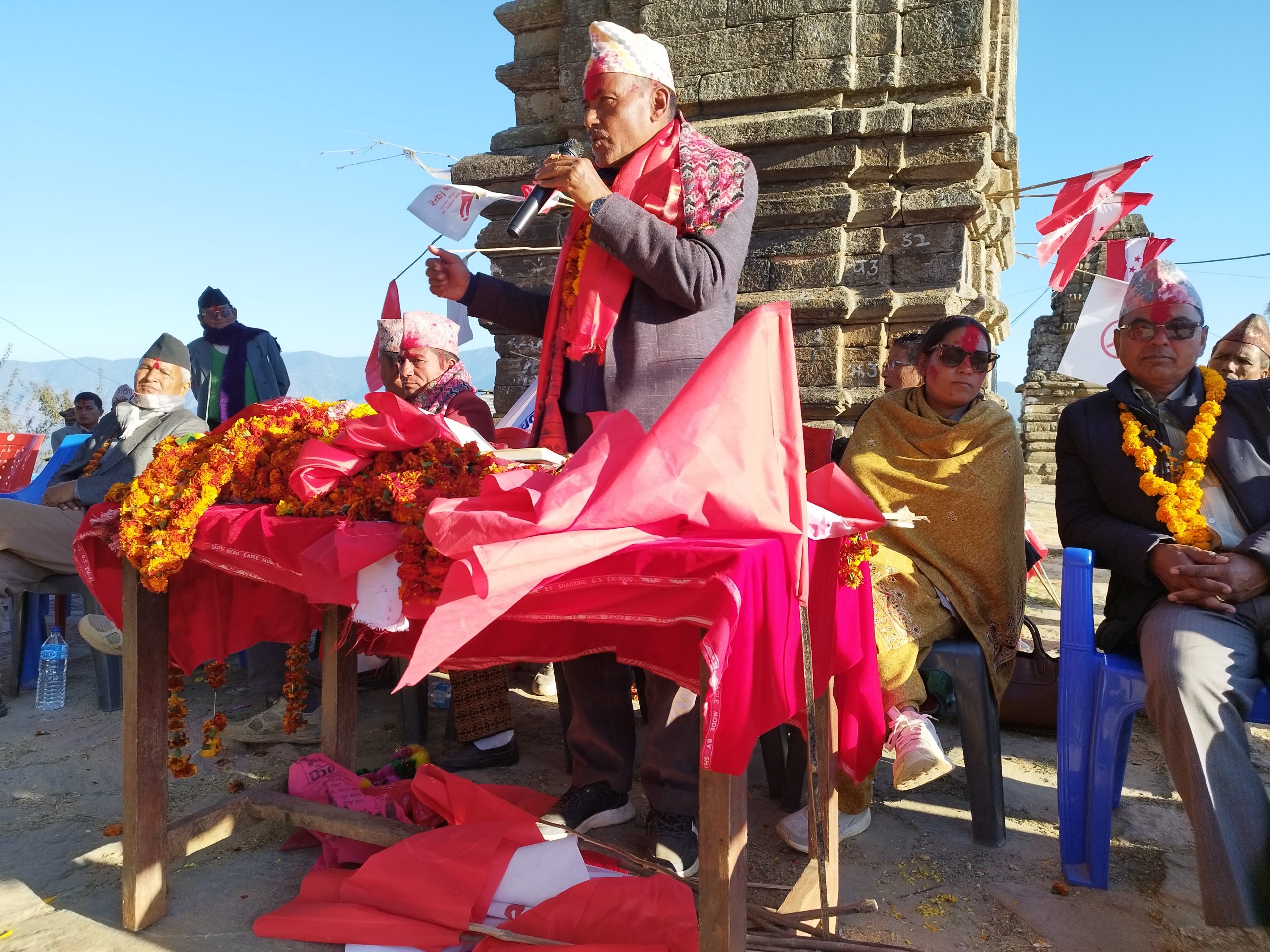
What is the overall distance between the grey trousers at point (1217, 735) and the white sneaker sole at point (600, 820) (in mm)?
1542

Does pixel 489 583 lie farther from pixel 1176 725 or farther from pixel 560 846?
pixel 1176 725

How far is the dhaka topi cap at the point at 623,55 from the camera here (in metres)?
2.34

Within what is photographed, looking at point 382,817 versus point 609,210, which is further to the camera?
point 382,817

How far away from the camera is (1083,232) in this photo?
6863mm

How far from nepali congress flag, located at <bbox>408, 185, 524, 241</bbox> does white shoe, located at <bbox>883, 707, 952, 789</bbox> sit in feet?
14.7

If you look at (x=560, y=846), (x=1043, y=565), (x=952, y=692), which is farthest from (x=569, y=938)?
(x=1043, y=565)

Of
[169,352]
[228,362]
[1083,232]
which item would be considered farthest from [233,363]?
[1083,232]

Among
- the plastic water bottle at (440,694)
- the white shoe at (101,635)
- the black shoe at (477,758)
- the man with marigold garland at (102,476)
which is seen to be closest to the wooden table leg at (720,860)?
the black shoe at (477,758)

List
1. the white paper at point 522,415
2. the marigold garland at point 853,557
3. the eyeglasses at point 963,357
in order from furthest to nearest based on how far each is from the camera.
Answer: the white paper at point 522,415 → the eyeglasses at point 963,357 → the marigold garland at point 853,557

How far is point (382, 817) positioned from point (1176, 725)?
7.15ft

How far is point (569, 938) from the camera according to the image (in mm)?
2074

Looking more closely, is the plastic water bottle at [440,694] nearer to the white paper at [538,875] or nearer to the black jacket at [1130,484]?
the white paper at [538,875]

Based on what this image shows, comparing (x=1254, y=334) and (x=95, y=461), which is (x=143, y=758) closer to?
(x=95, y=461)

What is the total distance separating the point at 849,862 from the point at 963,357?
179 centimetres
